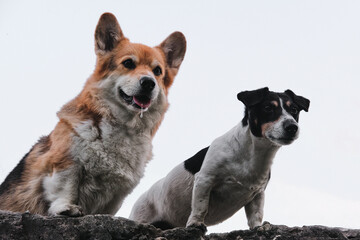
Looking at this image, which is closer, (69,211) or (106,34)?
(69,211)

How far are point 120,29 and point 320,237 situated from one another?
9.32 ft

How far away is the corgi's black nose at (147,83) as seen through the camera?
4438 millimetres

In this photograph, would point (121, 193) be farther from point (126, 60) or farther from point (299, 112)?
point (299, 112)

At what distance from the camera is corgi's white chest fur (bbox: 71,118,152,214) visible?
428 cm

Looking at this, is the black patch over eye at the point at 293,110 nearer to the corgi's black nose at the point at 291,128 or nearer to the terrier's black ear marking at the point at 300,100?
the terrier's black ear marking at the point at 300,100

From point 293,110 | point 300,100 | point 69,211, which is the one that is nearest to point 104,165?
point 69,211

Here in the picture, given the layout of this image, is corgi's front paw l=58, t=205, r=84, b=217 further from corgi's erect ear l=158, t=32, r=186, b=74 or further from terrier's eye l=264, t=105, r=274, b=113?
terrier's eye l=264, t=105, r=274, b=113

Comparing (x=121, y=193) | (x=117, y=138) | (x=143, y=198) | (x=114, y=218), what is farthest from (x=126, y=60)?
(x=143, y=198)

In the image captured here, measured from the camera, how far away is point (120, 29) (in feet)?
16.4

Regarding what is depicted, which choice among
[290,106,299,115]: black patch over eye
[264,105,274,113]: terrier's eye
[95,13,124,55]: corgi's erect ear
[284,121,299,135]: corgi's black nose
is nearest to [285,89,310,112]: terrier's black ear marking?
[290,106,299,115]: black patch over eye

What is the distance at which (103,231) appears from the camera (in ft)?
10.8

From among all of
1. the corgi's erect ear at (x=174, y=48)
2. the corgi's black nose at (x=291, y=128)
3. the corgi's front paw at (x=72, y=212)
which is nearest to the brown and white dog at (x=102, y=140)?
the corgi's front paw at (x=72, y=212)

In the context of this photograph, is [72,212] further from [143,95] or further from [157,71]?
[157,71]

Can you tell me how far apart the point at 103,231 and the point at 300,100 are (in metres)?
3.05
